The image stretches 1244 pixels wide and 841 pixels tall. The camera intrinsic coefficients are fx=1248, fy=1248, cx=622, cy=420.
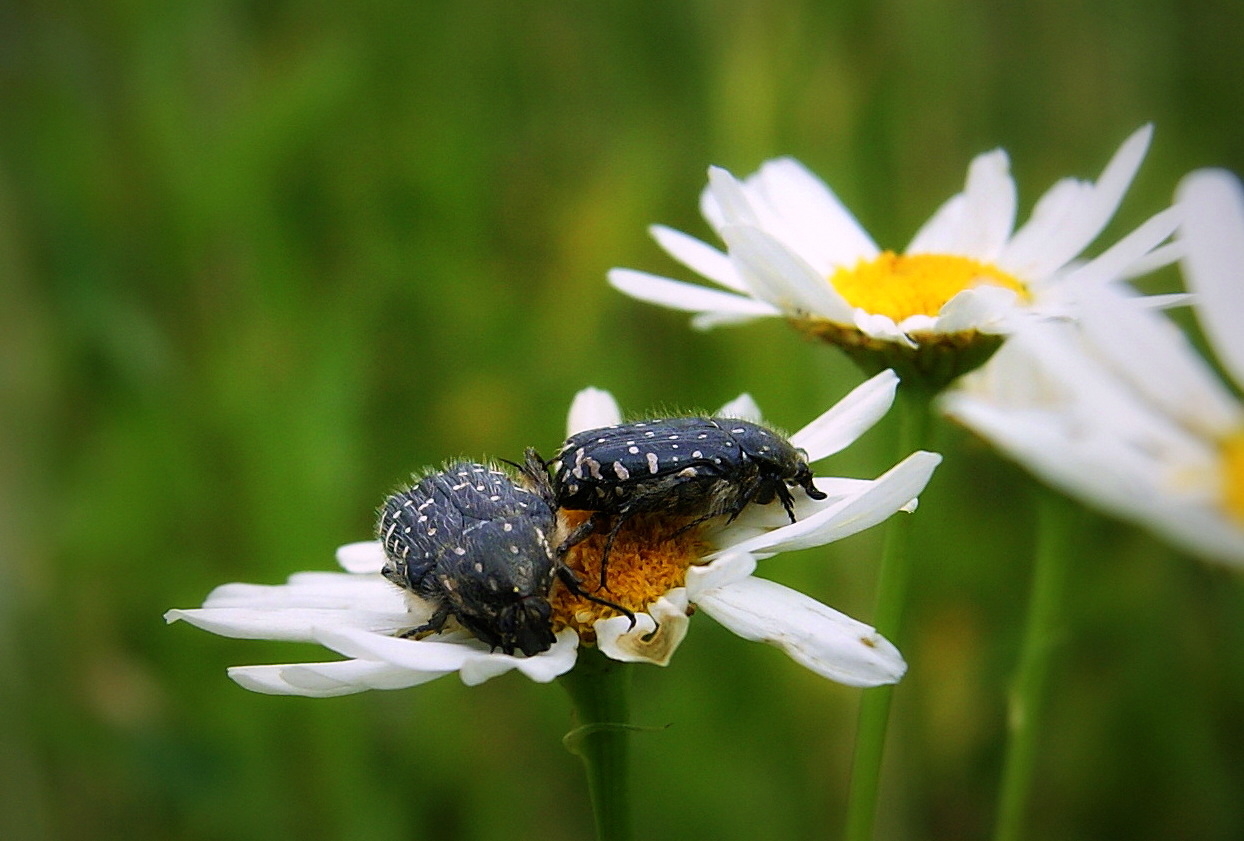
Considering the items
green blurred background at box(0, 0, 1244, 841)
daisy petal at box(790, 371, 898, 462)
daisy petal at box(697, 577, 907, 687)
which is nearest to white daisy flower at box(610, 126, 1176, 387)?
daisy petal at box(790, 371, 898, 462)

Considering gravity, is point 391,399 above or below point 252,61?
below

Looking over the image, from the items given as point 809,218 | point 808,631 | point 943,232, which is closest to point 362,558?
point 808,631

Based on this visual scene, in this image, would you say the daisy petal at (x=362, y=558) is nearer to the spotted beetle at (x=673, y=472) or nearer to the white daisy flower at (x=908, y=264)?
the spotted beetle at (x=673, y=472)

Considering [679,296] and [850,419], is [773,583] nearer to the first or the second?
[850,419]

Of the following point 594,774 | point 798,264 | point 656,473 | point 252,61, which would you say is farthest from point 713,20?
point 594,774

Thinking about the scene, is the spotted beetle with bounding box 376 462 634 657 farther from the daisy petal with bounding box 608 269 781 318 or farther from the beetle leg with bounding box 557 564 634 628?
the daisy petal with bounding box 608 269 781 318

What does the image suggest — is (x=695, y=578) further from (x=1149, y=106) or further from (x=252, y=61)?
(x=1149, y=106)
